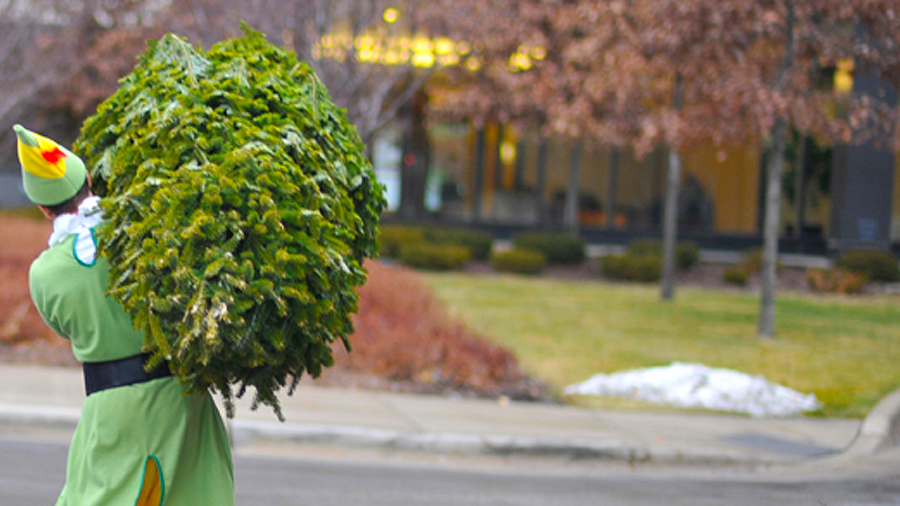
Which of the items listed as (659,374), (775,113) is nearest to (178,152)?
(659,374)

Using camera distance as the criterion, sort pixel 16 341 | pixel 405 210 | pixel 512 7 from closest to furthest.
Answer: pixel 16 341
pixel 512 7
pixel 405 210

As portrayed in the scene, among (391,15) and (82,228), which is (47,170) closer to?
(82,228)

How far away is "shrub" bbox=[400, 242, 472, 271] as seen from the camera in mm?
19672

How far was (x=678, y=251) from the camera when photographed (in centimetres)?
2042

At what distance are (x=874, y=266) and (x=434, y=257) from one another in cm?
900

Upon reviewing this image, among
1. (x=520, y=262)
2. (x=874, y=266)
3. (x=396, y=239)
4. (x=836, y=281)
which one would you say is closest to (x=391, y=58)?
(x=520, y=262)

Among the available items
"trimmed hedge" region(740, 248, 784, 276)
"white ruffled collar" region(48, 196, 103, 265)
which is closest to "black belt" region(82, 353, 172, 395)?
"white ruffled collar" region(48, 196, 103, 265)

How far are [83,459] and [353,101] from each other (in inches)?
415

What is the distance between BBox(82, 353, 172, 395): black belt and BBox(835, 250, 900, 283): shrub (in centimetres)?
1843

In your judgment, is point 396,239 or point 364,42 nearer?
point 364,42

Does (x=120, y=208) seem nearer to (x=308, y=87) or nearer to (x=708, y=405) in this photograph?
(x=308, y=87)

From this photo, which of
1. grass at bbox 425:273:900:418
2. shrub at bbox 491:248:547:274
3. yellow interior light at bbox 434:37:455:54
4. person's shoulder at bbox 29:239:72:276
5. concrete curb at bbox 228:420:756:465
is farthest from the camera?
shrub at bbox 491:248:547:274

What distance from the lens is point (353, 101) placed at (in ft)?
43.2

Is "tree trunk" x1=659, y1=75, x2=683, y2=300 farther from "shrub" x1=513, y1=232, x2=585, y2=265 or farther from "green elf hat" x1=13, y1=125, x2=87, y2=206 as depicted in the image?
"green elf hat" x1=13, y1=125, x2=87, y2=206
